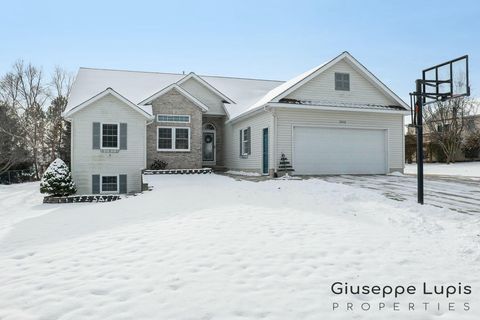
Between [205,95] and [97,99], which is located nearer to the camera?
[97,99]

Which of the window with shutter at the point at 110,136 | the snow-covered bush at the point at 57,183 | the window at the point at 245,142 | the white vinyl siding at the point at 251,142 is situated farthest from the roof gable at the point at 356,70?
the snow-covered bush at the point at 57,183

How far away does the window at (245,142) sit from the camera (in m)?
18.7

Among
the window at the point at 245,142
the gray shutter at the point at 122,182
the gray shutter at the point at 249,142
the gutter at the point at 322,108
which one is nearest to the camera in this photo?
the gutter at the point at 322,108

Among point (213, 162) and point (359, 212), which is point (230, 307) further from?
point (213, 162)

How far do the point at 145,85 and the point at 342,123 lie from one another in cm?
1237

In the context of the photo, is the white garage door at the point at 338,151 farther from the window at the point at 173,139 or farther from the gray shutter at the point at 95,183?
the gray shutter at the point at 95,183

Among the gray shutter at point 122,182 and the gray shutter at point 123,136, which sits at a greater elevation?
the gray shutter at point 123,136

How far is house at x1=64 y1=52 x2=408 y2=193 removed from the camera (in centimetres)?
1633

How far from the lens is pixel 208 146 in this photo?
2212cm

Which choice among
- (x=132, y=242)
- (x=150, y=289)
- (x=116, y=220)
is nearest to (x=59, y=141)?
(x=116, y=220)

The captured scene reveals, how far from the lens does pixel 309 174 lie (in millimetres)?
16359

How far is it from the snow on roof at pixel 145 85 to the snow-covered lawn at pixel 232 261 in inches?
498

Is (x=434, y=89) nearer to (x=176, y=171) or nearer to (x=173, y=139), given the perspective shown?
(x=176, y=171)

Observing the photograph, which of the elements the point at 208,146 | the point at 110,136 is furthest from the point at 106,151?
the point at 208,146
